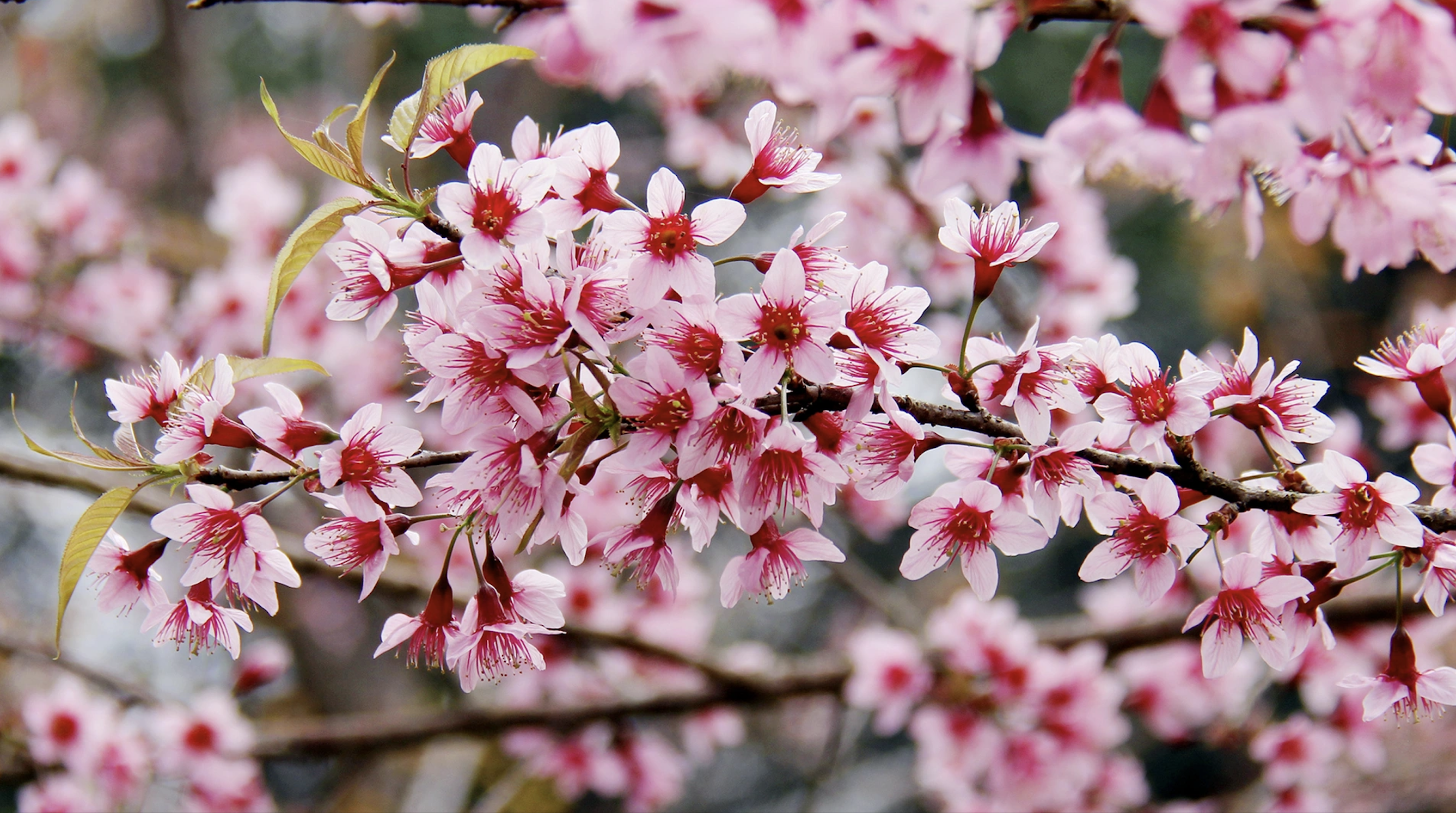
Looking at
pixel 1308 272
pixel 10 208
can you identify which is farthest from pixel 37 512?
pixel 1308 272

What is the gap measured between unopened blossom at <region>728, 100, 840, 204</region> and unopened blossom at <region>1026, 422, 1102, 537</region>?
1.28ft

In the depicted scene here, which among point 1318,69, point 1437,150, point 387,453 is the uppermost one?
point 1318,69

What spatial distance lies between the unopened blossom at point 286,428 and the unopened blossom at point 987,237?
76cm

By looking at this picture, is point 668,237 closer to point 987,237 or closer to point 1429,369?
point 987,237

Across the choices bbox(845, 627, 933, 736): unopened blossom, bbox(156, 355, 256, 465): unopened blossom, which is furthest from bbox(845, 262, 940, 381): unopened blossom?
→ bbox(845, 627, 933, 736): unopened blossom

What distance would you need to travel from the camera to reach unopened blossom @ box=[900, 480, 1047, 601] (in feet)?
3.42

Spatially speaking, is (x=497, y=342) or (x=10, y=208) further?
(x=10, y=208)

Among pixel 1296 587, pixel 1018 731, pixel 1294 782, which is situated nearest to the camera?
pixel 1296 587

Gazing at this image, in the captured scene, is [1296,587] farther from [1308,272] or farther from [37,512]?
[37,512]

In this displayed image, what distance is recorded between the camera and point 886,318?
104cm

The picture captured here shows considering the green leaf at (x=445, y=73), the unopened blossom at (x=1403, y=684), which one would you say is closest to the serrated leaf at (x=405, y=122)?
the green leaf at (x=445, y=73)

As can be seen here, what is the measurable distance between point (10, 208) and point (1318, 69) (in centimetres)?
370

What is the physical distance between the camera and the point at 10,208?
3.10m

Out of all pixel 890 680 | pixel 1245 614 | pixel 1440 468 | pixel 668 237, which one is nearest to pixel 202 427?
pixel 668 237
